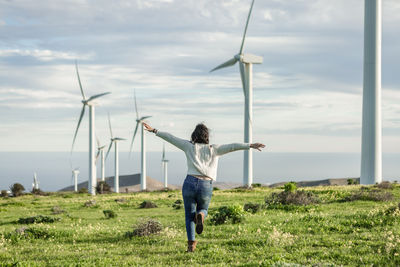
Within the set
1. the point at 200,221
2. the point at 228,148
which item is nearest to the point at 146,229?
the point at 200,221

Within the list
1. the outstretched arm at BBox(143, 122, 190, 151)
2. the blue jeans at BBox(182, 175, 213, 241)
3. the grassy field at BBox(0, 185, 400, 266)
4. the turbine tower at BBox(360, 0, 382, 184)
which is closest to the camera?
the grassy field at BBox(0, 185, 400, 266)

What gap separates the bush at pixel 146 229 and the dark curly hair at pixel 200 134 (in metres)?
4.86

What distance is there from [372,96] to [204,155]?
43.1 meters

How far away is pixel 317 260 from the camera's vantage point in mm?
11008

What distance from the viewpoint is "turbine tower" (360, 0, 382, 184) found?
50.9m

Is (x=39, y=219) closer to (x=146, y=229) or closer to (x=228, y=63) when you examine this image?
(x=146, y=229)

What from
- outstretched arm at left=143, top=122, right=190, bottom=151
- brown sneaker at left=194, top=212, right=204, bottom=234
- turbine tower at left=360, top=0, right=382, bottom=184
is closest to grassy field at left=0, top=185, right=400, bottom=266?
brown sneaker at left=194, top=212, right=204, bottom=234

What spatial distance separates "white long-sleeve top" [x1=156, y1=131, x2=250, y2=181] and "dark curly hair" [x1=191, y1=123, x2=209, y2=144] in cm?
18

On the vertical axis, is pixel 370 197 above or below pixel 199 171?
below

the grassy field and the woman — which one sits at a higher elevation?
the woman

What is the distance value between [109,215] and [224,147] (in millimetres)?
15172

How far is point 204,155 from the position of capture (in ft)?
38.9

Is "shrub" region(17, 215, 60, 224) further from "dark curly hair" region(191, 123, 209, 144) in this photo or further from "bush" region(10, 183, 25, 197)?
"bush" region(10, 183, 25, 197)

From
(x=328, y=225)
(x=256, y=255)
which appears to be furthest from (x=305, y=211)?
(x=256, y=255)
